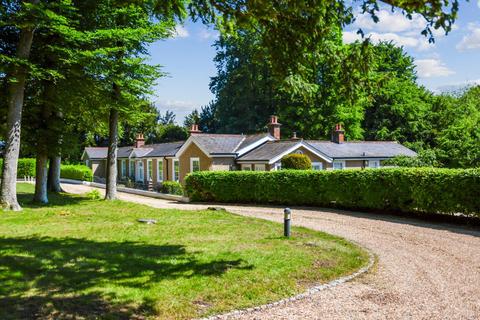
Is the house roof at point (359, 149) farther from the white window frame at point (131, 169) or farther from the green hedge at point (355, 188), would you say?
the white window frame at point (131, 169)

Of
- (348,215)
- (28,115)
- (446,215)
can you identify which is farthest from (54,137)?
(446,215)

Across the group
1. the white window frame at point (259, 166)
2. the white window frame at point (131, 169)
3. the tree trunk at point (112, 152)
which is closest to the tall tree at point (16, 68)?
the tree trunk at point (112, 152)

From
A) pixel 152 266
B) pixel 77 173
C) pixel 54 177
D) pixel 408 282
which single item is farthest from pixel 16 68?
pixel 77 173

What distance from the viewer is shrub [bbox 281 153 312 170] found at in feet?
96.6

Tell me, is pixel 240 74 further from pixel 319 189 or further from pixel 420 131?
pixel 319 189

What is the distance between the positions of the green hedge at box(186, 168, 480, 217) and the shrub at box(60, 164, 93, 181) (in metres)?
24.6

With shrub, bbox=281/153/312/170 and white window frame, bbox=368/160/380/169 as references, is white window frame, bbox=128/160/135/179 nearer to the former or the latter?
shrub, bbox=281/153/312/170

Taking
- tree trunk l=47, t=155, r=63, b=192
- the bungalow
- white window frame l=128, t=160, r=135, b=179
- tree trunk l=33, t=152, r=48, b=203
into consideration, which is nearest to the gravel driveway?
tree trunk l=33, t=152, r=48, b=203

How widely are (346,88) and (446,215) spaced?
10.6 metres

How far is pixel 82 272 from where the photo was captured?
8188 millimetres

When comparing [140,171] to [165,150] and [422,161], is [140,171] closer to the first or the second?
[165,150]

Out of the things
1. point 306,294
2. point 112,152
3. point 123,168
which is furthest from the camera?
point 123,168

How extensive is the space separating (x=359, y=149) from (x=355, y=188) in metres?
17.2

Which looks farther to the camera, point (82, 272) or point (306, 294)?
point (82, 272)
